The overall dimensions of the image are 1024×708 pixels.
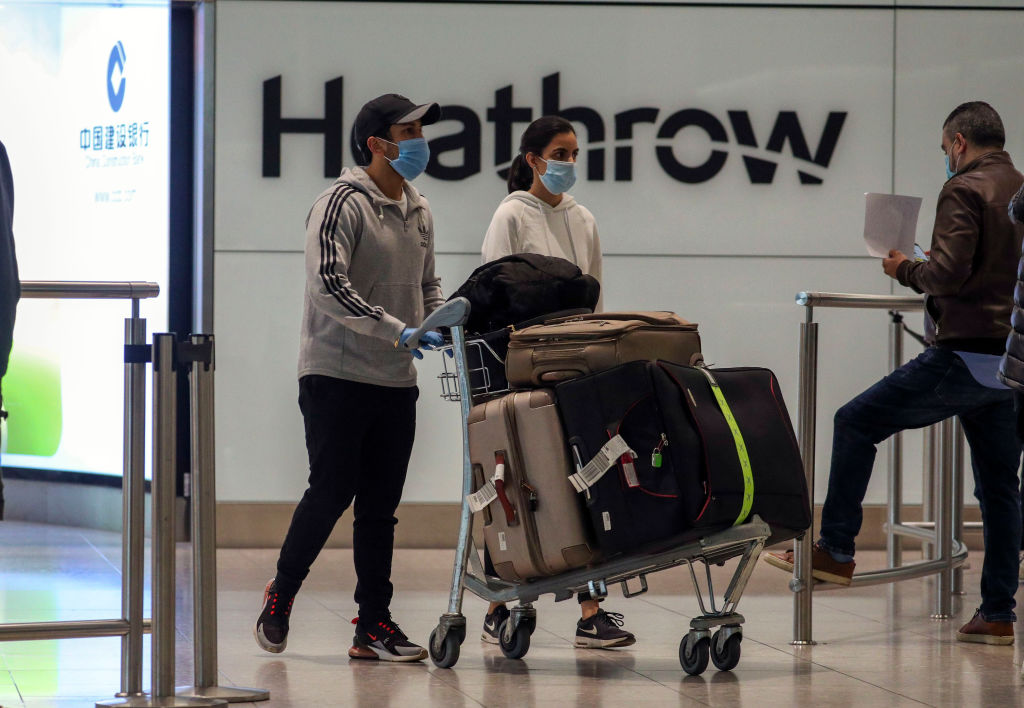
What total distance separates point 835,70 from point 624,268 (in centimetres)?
158

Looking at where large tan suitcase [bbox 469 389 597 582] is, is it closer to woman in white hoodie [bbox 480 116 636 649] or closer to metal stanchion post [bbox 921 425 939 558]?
woman in white hoodie [bbox 480 116 636 649]

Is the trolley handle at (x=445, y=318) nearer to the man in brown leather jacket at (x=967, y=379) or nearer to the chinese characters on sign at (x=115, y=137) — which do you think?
the man in brown leather jacket at (x=967, y=379)

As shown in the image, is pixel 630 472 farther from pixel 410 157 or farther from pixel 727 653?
pixel 410 157

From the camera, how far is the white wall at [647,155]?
305 inches

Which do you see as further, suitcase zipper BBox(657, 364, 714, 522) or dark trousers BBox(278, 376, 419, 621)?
dark trousers BBox(278, 376, 419, 621)

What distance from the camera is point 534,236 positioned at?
5289 millimetres

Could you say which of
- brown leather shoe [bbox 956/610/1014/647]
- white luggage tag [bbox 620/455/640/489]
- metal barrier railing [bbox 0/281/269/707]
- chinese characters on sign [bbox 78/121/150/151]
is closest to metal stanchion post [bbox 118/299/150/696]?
metal barrier railing [bbox 0/281/269/707]

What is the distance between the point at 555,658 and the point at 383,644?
1.90 feet

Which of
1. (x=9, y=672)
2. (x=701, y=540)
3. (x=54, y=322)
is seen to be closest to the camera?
(x=701, y=540)

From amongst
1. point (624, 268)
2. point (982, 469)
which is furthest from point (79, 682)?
point (624, 268)

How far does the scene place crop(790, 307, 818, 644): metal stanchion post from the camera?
5250mm

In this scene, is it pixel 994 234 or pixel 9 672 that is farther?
pixel 994 234

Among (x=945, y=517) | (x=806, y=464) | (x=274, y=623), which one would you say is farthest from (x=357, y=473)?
(x=945, y=517)

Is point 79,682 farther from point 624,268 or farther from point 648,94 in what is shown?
point 648,94
